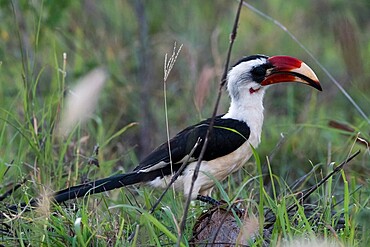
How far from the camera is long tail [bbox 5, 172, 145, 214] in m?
4.13

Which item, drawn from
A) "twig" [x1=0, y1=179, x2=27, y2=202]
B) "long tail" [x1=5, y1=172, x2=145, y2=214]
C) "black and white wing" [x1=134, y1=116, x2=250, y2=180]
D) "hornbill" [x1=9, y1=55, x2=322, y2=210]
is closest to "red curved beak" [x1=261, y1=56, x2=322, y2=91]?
"hornbill" [x1=9, y1=55, x2=322, y2=210]

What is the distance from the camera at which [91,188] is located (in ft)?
13.6

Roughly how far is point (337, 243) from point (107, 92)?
11.3 feet

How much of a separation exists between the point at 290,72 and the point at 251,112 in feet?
0.95

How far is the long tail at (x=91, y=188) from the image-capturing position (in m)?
4.13

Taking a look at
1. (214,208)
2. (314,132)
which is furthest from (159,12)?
(214,208)

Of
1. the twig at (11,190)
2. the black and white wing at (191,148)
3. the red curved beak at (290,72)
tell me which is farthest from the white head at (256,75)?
the twig at (11,190)

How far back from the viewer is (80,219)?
364 cm

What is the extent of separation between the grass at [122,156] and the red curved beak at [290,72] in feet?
1.14

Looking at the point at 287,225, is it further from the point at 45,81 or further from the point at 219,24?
the point at 219,24

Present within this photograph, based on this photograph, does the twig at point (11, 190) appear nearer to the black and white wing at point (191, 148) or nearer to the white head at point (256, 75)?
the black and white wing at point (191, 148)

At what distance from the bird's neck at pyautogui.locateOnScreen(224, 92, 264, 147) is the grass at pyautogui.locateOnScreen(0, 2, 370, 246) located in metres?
0.22

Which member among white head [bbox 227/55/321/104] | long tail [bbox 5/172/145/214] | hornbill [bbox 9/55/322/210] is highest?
white head [bbox 227/55/321/104]

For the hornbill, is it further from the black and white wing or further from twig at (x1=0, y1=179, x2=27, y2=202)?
twig at (x1=0, y1=179, x2=27, y2=202)
